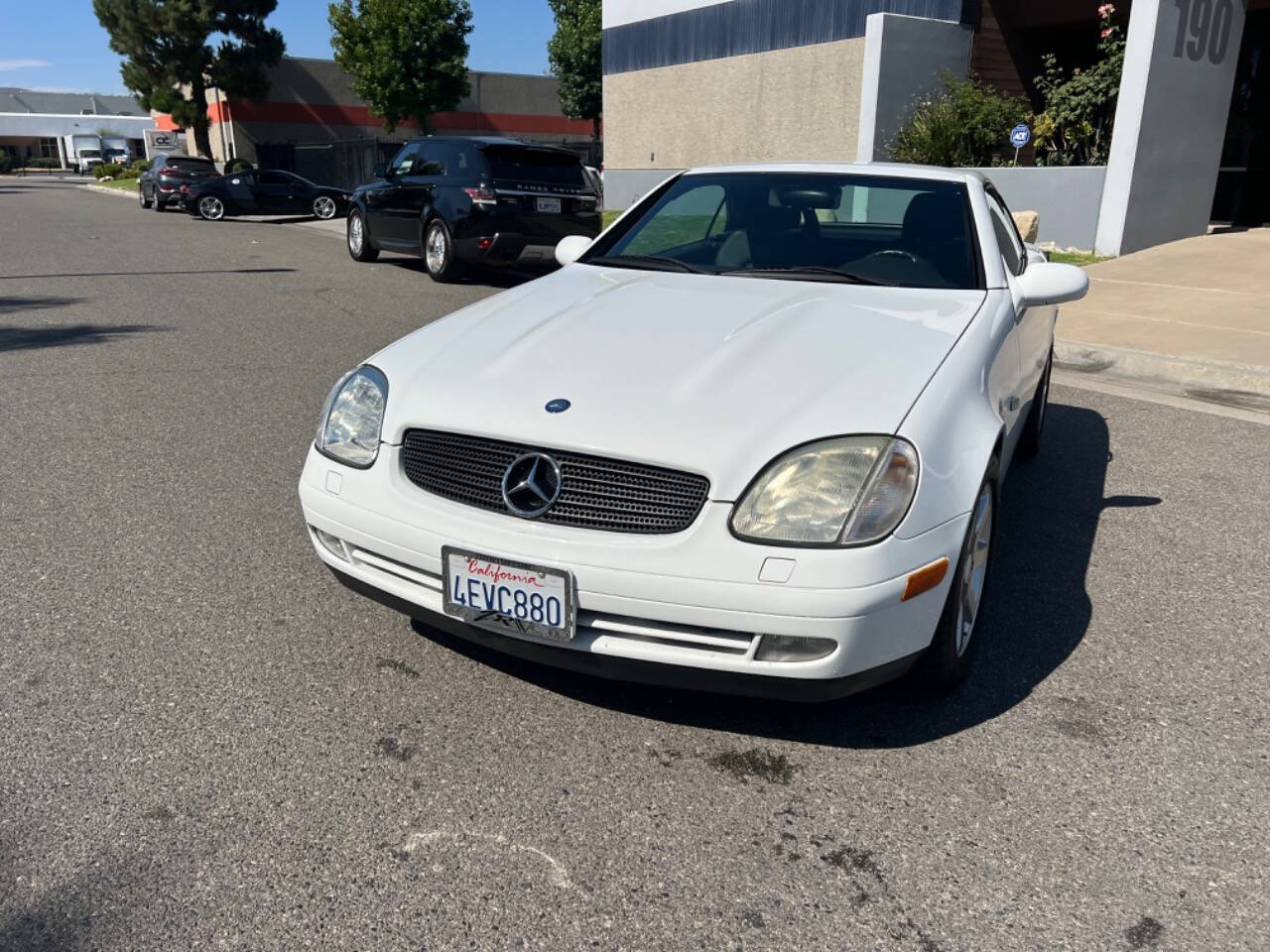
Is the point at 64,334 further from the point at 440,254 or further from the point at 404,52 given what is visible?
the point at 404,52

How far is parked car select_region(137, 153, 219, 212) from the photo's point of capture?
25750 millimetres

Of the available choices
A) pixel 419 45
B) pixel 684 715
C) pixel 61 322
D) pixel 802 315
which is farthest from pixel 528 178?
pixel 419 45

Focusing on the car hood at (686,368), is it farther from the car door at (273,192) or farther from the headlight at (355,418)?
the car door at (273,192)

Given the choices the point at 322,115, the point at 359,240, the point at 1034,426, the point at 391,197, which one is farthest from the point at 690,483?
the point at 322,115

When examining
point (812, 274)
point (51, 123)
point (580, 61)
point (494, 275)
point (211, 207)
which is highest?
point (580, 61)

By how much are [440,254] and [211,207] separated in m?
14.2

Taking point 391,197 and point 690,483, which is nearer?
point 690,483

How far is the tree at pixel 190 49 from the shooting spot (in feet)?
140

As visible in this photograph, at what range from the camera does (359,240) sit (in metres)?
14.4

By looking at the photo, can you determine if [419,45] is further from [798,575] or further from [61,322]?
[798,575]

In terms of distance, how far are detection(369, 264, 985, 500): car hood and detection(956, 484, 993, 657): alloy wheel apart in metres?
0.45

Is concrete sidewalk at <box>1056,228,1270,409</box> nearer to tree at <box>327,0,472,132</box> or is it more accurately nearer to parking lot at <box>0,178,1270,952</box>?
parking lot at <box>0,178,1270,952</box>

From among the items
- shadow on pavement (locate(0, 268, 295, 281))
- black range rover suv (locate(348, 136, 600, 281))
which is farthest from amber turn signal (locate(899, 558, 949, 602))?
shadow on pavement (locate(0, 268, 295, 281))

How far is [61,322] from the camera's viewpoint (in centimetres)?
910
